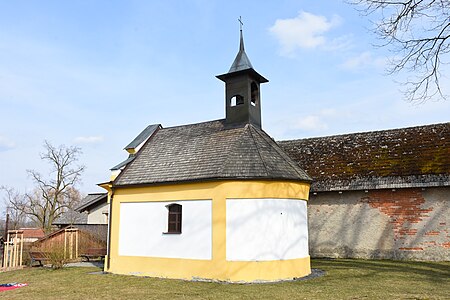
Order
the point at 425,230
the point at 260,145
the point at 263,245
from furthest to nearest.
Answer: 1. the point at 425,230
2. the point at 260,145
3. the point at 263,245

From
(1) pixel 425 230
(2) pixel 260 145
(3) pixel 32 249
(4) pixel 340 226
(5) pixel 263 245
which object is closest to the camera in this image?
(5) pixel 263 245

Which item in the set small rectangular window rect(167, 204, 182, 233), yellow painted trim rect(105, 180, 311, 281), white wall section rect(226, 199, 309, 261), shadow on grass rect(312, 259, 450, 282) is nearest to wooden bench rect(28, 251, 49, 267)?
yellow painted trim rect(105, 180, 311, 281)

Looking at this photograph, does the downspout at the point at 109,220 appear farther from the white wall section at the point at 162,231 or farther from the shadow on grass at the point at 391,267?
the shadow on grass at the point at 391,267

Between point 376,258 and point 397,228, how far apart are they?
5.29 ft

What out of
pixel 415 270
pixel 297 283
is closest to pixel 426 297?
pixel 297 283

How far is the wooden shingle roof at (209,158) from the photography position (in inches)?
508

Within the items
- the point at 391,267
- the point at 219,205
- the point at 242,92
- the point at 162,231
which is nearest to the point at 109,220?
the point at 162,231

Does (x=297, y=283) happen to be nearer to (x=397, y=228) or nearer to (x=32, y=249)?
(x=397, y=228)

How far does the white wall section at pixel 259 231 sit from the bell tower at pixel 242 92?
404cm

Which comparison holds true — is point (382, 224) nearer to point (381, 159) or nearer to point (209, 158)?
point (381, 159)

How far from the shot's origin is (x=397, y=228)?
16.0 metres

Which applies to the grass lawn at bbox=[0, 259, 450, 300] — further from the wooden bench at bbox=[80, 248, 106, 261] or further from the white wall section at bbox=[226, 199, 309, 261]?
the wooden bench at bbox=[80, 248, 106, 261]

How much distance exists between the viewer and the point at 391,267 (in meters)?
13.9

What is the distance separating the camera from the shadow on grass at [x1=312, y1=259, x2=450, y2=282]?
12.2 meters
